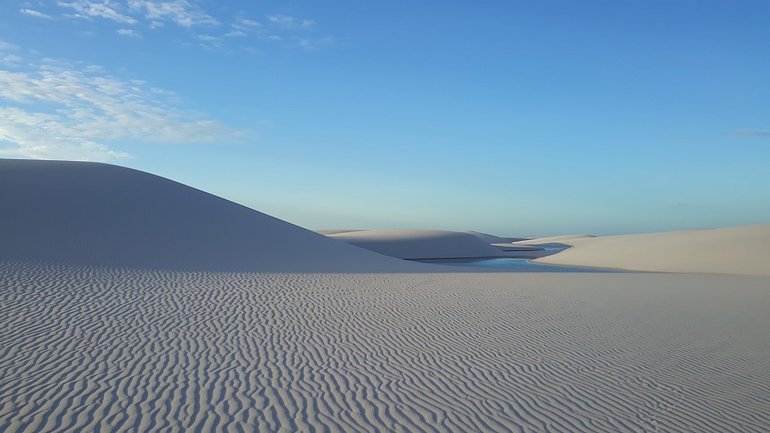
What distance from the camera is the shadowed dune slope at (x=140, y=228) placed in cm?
2216

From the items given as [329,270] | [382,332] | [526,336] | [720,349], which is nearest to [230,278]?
[329,270]

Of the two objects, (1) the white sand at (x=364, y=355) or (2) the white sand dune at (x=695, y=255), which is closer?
(1) the white sand at (x=364, y=355)

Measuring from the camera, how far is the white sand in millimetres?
5934

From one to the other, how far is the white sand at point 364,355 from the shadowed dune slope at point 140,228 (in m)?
3.01

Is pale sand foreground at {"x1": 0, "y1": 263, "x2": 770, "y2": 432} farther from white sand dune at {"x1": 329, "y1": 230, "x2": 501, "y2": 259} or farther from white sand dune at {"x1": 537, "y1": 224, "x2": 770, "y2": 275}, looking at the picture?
white sand dune at {"x1": 329, "y1": 230, "x2": 501, "y2": 259}

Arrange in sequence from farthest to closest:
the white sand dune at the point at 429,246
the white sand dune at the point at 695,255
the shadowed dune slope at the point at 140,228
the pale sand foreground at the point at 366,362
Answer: the white sand dune at the point at 429,246 < the white sand dune at the point at 695,255 < the shadowed dune slope at the point at 140,228 < the pale sand foreground at the point at 366,362

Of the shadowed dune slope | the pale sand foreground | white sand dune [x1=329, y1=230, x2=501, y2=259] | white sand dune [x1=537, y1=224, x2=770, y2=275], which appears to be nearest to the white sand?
the pale sand foreground

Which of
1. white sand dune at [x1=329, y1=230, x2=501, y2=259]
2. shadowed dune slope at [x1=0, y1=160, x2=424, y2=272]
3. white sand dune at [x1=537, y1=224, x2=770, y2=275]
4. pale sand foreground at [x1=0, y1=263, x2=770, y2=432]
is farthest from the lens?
white sand dune at [x1=329, y1=230, x2=501, y2=259]

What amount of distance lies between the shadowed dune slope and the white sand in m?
3.01

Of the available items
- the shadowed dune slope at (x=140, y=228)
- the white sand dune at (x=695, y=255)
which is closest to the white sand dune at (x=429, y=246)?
the white sand dune at (x=695, y=255)

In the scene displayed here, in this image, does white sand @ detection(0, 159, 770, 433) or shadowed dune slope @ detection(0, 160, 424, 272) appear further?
shadowed dune slope @ detection(0, 160, 424, 272)

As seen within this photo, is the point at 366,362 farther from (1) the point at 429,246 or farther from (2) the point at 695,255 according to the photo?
(1) the point at 429,246

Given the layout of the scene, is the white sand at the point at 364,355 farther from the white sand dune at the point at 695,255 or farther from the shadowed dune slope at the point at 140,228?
the white sand dune at the point at 695,255

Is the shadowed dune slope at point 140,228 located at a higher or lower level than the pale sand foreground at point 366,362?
higher
